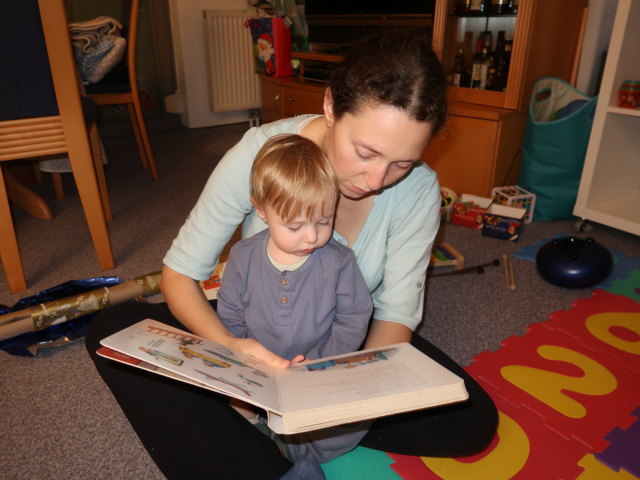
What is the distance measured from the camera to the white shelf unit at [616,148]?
1752 mm

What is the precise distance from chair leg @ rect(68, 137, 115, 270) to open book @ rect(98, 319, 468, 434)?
0.98 m

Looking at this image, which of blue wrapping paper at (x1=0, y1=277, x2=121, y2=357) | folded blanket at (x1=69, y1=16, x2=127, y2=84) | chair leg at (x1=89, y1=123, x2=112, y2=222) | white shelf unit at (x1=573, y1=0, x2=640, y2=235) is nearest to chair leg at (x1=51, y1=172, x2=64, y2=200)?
chair leg at (x1=89, y1=123, x2=112, y2=222)

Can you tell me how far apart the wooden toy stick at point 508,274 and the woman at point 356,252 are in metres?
0.72

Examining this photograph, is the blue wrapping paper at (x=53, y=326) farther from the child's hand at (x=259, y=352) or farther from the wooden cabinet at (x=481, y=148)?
the wooden cabinet at (x=481, y=148)

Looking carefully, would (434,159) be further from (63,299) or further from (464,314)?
(63,299)

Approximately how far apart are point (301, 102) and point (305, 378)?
94.7 inches

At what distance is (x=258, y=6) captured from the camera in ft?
10.2

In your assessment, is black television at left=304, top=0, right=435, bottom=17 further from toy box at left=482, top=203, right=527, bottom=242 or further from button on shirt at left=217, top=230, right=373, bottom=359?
button on shirt at left=217, top=230, right=373, bottom=359

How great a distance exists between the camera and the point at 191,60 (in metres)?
3.42

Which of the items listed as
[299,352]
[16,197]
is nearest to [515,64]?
[299,352]

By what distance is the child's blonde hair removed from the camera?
0.77 metres

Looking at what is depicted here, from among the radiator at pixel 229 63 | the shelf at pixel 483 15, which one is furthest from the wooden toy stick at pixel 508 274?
the radiator at pixel 229 63

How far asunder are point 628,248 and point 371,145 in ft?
5.14

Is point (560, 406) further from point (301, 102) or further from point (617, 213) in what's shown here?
point (301, 102)
